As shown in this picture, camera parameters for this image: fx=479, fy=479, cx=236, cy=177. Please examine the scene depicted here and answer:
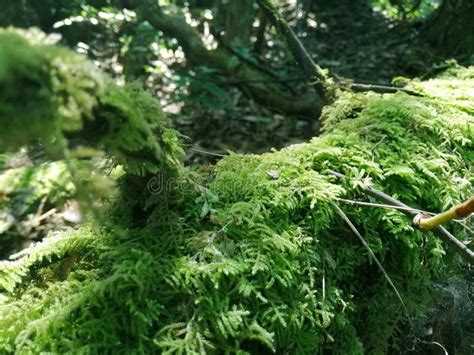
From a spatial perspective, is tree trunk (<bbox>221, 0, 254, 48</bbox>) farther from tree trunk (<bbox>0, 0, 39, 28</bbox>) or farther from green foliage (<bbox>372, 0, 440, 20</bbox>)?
tree trunk (<bbox>0, 0, 39, 28</bbox>)

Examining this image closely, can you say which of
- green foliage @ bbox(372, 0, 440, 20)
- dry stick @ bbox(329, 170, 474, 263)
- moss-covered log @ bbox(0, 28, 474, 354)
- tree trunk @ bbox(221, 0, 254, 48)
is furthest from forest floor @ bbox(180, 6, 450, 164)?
dry stick @ bbox(329, 170, 474, 263)

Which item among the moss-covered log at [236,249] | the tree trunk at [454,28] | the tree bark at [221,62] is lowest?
the tree bark at [221,62]

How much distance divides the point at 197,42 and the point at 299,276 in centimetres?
338

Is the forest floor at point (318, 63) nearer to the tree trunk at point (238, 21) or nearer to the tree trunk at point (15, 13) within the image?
the tree trunk at point (238, 21)

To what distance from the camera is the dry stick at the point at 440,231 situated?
148cm

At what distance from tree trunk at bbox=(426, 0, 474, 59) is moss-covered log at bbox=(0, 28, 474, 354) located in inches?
86.1

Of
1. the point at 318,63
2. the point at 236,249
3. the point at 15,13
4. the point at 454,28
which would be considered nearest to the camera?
the point at 236,249

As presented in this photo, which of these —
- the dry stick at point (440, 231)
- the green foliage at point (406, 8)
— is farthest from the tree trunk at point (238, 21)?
the dry stick at point (440, 231)

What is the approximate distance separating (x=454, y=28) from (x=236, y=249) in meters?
3.42

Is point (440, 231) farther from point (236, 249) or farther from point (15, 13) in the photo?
point (15, 13)

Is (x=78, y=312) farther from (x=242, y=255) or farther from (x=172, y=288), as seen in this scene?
(x=242, y=255)

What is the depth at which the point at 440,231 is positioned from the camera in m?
1.48

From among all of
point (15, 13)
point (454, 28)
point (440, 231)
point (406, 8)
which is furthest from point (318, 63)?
point (440, 231)

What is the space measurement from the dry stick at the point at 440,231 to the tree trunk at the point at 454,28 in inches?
102
